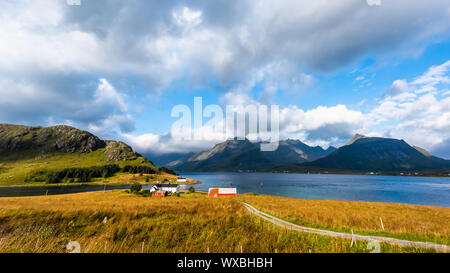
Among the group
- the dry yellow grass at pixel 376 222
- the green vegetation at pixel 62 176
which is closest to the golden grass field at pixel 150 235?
the dry yellow grass at pixel 376 222

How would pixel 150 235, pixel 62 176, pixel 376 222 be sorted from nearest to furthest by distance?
pixel 150 235 → pixel 376 222 → pixel 62 176

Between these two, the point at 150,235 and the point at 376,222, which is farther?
the point at 376,222

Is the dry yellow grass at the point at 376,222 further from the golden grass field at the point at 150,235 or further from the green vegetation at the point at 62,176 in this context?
the green vegetation at the point at 62,176

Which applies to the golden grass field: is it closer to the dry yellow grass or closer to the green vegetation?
the dry yellow grass

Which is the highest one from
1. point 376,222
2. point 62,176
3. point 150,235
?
point 150,235

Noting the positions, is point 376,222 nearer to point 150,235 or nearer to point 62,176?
point 150,235

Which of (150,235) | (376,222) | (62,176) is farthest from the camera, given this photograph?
(62,176)

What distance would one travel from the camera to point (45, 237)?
12.6 m

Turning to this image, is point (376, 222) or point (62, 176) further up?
point (376, 222)

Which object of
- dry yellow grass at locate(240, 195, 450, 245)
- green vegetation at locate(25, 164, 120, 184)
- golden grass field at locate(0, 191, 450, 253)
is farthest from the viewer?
green vegetation at locate(25, 164, 120, 184)

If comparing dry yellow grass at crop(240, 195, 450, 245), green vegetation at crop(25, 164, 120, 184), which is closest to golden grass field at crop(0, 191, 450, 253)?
dry yellow grass at crop(240, 195, 450, 245)

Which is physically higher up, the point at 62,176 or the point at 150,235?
the point at 150,235

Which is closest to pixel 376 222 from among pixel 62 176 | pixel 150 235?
→ pixel 150 235
